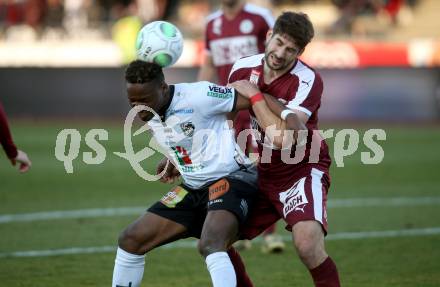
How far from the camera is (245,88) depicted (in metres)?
6.49

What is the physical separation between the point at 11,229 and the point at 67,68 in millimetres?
14172

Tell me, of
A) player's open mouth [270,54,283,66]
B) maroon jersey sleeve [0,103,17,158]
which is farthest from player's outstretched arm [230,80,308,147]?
maroon jersey sleeve [0,103,17,158]

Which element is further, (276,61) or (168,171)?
(168,171)

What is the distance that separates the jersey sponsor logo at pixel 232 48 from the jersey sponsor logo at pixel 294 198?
158 inches

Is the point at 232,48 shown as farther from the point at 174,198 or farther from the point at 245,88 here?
the point at 174,198

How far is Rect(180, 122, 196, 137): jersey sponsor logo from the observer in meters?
6.45

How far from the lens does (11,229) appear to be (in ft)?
35.0

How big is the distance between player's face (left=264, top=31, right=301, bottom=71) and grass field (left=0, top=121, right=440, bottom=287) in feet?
7.76

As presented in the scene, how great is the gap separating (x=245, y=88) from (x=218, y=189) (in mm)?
784

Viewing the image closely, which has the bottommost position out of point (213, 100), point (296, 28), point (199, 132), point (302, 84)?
point (199, 132)

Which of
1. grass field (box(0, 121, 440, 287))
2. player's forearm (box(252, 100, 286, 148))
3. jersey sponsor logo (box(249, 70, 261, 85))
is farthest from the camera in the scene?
grass field (box(0, 121, 440, 287))

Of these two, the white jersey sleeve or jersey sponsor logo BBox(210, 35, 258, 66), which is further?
jersey sponsor logo BBox(210, 35, 258, 66)

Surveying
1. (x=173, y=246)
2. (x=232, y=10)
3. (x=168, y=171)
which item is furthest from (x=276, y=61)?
(x=232, y=10)

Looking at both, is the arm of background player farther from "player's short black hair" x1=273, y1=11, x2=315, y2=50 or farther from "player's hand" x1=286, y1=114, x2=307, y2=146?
"player's hand" x1=286, y1=114, x2=307, y2=146
